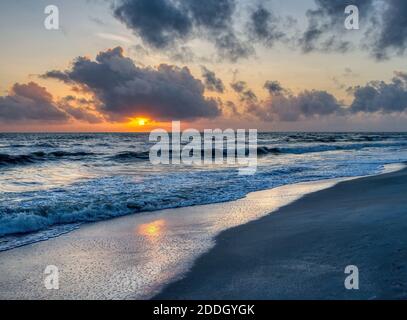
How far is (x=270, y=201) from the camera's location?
9812 mm

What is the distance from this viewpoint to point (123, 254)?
5.31m

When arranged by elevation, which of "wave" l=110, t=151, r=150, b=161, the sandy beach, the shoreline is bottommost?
the shoreline

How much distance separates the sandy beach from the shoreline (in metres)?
0.31

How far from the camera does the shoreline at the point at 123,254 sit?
4.06 metres

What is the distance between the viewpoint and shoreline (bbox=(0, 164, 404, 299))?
13.3 feet

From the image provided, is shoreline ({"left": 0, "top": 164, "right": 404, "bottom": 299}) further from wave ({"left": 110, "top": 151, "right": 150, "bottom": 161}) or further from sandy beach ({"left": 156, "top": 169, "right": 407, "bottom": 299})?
wave ({"left": 110, "top": 151, "right": 150, "bottom": 161})

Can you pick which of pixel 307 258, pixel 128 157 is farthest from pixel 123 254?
pixel 128 157

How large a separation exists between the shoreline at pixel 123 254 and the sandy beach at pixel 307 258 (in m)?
0.31

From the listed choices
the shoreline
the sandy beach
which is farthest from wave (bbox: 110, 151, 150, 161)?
the sandy beach

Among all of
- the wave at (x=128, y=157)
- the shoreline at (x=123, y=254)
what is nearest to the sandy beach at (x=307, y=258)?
the shoreline at (x=123, y=254)

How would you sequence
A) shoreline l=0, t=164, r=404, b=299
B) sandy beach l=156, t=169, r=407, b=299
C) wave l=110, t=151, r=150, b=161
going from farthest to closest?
wave l=110, t=151, r=150, b=161
shoreline l=0, t=164, r=404, b=299
sandy beach l=156, t=169, r=407, b=299
